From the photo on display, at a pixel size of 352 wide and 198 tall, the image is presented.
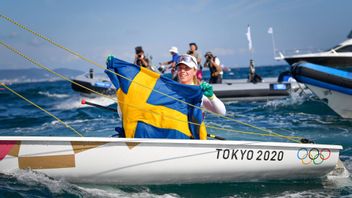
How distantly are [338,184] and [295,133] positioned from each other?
10.9 feet

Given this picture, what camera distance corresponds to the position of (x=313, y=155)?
160 inches

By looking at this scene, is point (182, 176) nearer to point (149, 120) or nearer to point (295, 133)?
point (149, 120)

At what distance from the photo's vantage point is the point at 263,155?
13.2ft

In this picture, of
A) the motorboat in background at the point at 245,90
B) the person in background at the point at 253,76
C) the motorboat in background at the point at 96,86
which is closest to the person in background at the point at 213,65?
the motorboat in background at the point at 245,90

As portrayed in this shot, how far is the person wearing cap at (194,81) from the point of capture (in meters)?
3.96

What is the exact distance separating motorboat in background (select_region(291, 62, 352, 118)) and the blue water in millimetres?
398

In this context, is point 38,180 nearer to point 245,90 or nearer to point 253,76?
point 245,90

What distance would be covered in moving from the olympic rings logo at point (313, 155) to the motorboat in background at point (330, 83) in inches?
184

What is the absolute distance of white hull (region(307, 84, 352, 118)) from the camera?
28.6 feet

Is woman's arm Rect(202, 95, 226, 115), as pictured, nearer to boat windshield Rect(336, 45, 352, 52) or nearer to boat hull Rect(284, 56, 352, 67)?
boat hull Rect(284, 56, 352, 67)

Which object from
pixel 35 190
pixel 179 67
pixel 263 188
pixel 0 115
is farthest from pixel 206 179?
pixel 0 115

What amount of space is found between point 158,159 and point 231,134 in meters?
3.87

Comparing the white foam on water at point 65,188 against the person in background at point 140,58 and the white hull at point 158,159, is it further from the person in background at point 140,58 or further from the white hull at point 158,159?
the person in background at point 140,58

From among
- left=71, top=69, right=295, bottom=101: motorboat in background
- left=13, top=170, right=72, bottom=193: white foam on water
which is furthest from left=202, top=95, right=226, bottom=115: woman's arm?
left=71, top=69, right=295, bottom=101: motorboat in background
